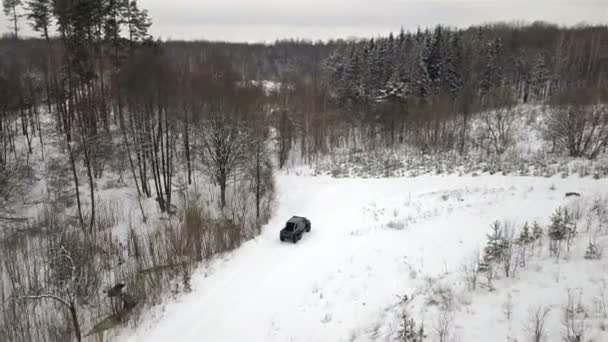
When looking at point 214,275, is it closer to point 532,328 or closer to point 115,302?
point 115,302

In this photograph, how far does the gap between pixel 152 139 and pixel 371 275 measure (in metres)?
20.4

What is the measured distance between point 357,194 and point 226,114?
10.7 m

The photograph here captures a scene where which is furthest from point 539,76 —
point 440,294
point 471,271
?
point 440,294

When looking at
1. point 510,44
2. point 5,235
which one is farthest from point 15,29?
point 510,44

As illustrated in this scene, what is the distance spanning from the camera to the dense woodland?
13.8 m

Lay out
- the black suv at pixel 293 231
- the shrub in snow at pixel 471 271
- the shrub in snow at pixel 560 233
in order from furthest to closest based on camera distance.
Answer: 1. the black suv at pixel 293 231
2. the shrub in snow at pixel 560 233
3. the shrub in snow at pixel 471 271

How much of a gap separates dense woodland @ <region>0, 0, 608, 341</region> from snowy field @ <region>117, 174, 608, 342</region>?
2.51 meters

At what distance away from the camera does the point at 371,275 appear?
10516mm

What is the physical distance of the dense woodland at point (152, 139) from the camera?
543 inches

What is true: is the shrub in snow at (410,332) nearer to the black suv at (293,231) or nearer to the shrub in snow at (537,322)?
the shrub in snow at (537,322)

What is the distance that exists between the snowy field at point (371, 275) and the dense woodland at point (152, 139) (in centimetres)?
251

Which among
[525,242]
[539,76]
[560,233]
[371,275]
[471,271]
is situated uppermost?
[539,76]

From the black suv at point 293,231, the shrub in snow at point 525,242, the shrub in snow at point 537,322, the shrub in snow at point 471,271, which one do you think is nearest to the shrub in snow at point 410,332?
the shrub in snow at point 471,271

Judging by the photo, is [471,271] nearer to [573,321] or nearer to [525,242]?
[525,242]
